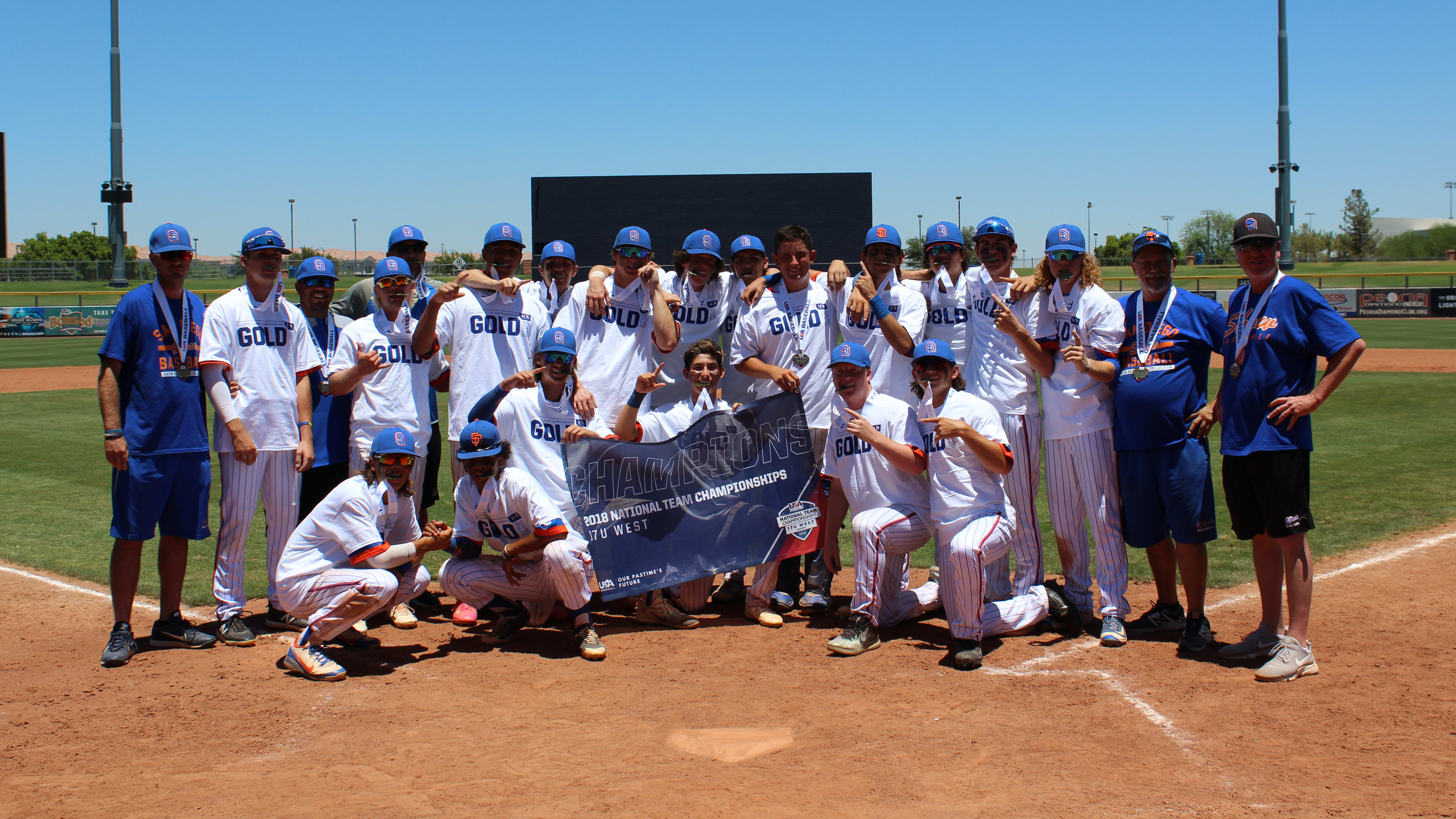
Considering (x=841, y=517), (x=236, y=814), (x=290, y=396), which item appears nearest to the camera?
(x=236, y=814)

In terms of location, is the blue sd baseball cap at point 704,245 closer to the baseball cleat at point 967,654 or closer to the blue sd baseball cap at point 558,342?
the blue sd baseball cap at point 558,342

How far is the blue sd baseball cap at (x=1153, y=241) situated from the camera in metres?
5.30

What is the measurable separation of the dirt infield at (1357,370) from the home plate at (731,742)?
1928 centimetres

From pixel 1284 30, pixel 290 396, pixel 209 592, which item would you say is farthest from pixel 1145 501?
pixel 1284 30

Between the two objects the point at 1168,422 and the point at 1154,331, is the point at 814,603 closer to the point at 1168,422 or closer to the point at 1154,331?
the point at 1168,422

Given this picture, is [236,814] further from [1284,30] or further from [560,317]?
[1284,30]

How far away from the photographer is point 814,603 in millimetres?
6242

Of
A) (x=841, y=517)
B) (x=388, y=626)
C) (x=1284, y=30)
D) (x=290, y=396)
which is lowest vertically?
(x=388, y=626)

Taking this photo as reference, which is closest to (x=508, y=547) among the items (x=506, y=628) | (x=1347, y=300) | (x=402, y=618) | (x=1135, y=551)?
(x=506, y=628)

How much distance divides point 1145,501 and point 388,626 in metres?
4.56

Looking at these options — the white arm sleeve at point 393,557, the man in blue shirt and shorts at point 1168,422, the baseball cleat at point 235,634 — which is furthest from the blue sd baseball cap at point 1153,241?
the baseball cleat at point 235,634

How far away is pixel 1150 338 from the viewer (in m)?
5.39

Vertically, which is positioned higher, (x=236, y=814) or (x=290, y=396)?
(x=290, y=396)

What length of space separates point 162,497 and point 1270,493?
5.83 metres
